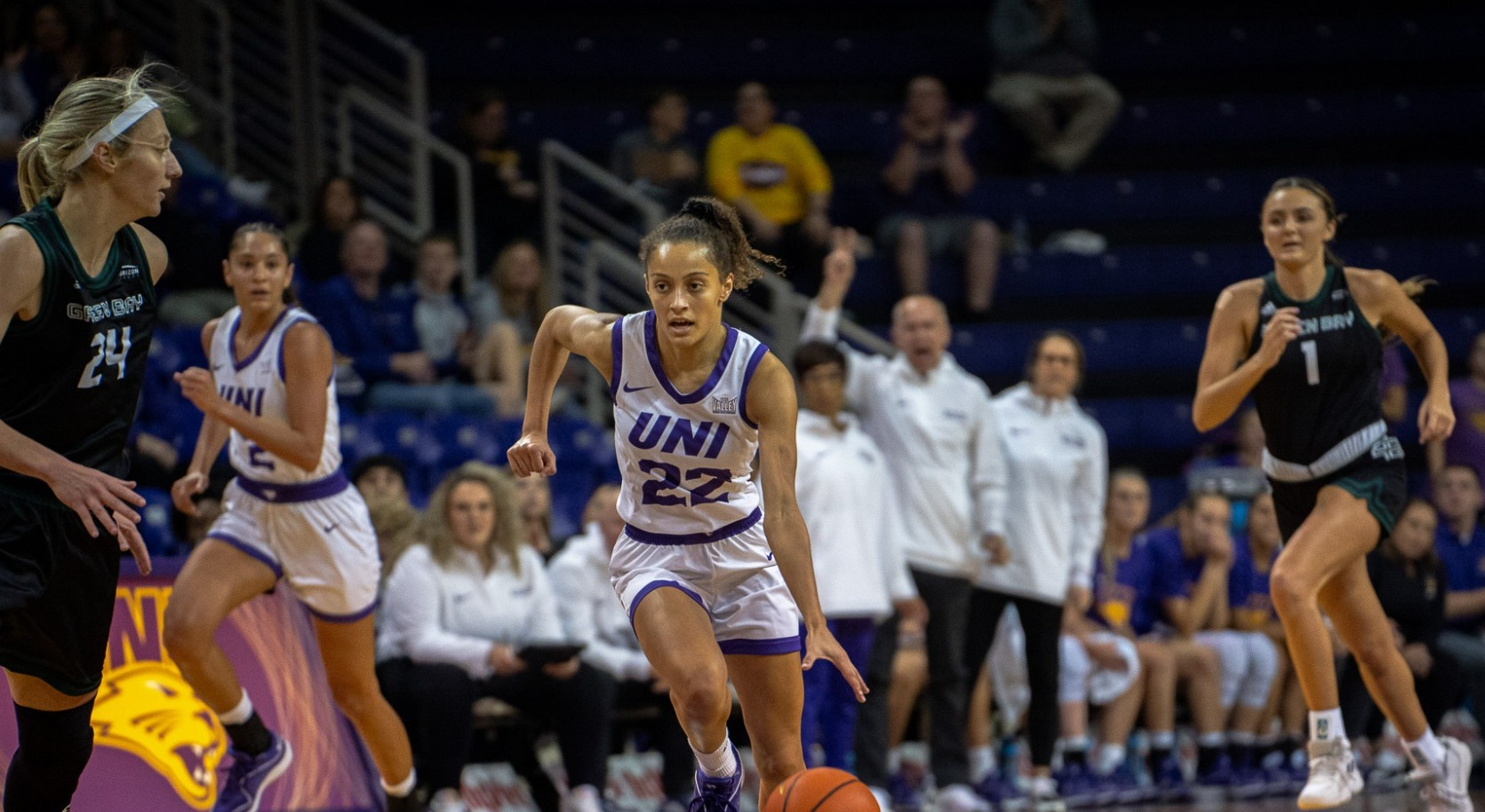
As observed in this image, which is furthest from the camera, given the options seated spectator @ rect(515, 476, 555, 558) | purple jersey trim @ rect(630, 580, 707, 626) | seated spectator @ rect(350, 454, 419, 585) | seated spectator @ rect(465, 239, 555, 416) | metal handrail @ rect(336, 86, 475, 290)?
metal handrail @ rect(336, 86, 475, 290)

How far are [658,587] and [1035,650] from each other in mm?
3799

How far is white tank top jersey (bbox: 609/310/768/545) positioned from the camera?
486 cm

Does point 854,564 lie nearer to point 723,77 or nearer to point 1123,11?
point 723,77

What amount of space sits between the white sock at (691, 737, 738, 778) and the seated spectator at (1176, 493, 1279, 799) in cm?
480

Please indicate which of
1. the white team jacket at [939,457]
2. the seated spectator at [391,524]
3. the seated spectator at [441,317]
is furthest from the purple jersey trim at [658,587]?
the seated spectator at [441,317]

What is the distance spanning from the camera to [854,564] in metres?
7.76

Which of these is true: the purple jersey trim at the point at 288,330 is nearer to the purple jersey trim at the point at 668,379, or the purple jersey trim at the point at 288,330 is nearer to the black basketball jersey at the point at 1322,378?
the purple jersey trim at the point at 668,379

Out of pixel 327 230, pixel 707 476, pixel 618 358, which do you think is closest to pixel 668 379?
pixel 618 358

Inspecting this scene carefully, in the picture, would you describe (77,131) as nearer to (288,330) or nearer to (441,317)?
(288,330)

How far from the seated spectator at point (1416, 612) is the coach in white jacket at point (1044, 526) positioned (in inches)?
57.8

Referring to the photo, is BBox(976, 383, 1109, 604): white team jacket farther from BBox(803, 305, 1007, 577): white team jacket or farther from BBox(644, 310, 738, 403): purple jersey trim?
BBox(644, 310, 738, 403): purple jersey trim

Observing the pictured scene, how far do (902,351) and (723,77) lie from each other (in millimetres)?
4959

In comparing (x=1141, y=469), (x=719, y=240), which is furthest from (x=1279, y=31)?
(x=719, y=240)

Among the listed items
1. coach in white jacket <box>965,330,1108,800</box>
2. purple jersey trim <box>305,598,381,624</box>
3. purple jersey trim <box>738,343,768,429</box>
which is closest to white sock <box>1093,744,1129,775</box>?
coach in white jacket <box>965,330,1108,800</box>
